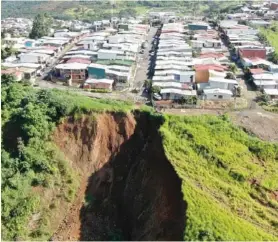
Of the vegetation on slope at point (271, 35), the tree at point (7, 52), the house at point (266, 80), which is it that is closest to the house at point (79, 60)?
the tree at point (7, 52)

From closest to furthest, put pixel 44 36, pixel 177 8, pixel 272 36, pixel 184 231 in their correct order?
pixel 184 231 < pixel 272 36 < pixel 44 36 < pixel 177 8

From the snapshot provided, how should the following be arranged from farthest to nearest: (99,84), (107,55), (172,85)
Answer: (107,55), (99,84), (172,85)

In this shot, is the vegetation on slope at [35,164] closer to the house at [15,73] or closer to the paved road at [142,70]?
the house at [15,73]

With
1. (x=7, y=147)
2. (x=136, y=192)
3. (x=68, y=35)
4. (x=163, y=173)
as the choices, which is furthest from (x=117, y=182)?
(x=68, y=35)

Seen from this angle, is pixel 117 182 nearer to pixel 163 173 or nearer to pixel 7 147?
pixel 163 173

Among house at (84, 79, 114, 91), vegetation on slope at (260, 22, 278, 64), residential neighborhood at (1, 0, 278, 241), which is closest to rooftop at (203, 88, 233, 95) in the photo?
residential neighborhood at (1, 0, 278, 241)

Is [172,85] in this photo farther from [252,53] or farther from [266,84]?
[252,53]

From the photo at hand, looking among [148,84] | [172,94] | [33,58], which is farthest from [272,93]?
[33,58]
